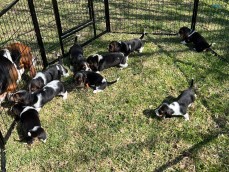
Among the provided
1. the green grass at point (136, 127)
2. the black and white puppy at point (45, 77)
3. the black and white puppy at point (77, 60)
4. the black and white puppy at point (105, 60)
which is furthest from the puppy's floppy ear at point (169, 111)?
the black and white puppy at point (45, 77)

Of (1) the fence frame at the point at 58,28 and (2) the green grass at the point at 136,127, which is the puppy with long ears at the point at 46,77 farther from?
(1) the fence frame at the point at 58,28

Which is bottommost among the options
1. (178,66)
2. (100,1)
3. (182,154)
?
(182,154)

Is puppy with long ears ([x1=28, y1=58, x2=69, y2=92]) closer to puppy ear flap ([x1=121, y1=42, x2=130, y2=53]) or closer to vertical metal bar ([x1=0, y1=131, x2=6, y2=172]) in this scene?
vertical metal bar ([x1=0, y1=131, x2=6, y2=172])

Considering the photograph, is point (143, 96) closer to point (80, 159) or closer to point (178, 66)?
point (178, 66)

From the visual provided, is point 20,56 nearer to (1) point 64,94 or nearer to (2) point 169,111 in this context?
(1) point 64,94

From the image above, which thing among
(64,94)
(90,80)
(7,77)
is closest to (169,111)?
(90,80)

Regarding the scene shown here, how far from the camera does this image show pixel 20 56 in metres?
6.73

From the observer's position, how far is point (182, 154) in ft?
17.6

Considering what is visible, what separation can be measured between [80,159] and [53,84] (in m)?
1.75

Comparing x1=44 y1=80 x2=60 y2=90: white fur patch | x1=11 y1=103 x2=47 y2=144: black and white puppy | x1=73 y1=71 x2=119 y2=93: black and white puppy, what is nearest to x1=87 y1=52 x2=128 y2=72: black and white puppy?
x1=73 y1=71 x2=119 y2=93: black and white puppy

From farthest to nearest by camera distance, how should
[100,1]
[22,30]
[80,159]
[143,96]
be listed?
[100,1] → [22,30] → [143,96] → [80,159]

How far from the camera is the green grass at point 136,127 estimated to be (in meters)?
5.28

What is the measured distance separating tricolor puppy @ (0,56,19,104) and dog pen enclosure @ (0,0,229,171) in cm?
104

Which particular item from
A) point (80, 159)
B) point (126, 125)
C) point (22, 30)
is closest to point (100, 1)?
point (22, 30)
